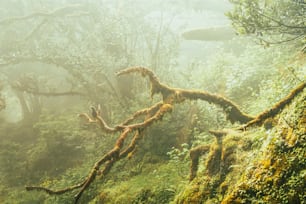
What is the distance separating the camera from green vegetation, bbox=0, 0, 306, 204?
17.3 ft

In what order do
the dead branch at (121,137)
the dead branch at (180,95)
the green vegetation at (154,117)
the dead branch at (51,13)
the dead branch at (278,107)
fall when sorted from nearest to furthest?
the green vegetation at (154,117), the dead branch at (278,107), the dead branch at (121,137), the dead branch at (180,95), the dead branch at (51,13)

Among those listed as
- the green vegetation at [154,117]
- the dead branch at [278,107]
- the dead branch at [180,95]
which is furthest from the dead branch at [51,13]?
the dead branch at [278,107]

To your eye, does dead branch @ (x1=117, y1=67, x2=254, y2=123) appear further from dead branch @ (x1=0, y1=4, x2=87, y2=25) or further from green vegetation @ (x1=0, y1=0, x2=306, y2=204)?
dead branch @ (x1=0, y1=4, x2=87, y2=25)

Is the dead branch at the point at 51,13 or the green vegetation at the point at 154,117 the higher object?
the dead branch at the point at 51,13

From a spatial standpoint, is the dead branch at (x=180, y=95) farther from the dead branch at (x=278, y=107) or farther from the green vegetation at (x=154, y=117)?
the dead branch at (x=278, y=107)

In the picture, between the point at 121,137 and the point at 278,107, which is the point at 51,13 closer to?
the point at 121,137

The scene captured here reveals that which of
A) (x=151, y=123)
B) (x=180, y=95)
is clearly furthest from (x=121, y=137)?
(x=180, y=95)

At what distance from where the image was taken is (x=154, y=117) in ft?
24.7

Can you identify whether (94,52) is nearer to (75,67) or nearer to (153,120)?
(75,67)

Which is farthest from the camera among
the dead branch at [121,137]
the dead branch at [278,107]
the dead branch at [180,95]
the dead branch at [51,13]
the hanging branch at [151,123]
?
the dead branch at [51,13]

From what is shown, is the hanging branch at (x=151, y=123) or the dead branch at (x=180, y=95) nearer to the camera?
the hanging branch at (x=151, y=123)

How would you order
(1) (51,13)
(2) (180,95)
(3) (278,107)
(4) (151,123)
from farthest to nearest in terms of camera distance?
(1) (51,13) < (2) (180,95) < (4) (151,123) < (3) (278,107)

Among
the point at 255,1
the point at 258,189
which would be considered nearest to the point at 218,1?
the point at 255,1

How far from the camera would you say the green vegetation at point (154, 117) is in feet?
17.3
